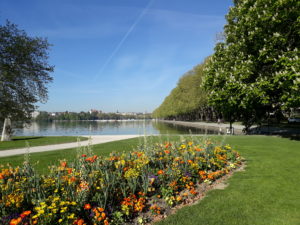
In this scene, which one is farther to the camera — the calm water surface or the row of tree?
the calm water surface

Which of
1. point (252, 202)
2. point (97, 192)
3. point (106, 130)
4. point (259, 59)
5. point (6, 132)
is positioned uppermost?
point (259, 59)

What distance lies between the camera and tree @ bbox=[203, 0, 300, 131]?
13516 mm

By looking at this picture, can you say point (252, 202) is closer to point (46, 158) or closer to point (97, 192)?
point (97, 192)

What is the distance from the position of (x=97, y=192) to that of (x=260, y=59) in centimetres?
1519

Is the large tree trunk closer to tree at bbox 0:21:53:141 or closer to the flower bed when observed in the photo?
tree at bbox 0:21:53:141

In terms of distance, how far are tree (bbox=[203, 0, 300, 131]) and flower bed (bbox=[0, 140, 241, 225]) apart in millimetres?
9715

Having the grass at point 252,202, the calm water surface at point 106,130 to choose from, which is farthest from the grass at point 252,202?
the calm water surface at point 106,130

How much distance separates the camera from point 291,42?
15070 millimetres

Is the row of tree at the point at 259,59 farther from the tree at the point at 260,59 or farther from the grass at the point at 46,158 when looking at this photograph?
the grass at the point at 46,158

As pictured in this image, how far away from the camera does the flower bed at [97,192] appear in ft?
12.5

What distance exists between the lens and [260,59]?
1514cm

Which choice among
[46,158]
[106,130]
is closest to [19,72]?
[46,158]

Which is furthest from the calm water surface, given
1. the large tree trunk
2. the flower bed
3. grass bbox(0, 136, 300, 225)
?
grass bbox(0, 136, 300, 225)

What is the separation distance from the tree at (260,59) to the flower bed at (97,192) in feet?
31.9
